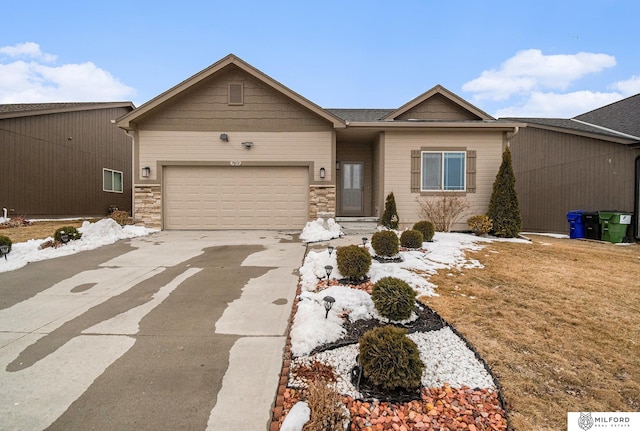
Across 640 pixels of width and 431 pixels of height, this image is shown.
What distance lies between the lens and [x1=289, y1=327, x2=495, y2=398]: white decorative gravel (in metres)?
2.30

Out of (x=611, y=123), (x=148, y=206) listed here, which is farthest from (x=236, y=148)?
(x=611, y=123)

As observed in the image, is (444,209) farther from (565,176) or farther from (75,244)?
(75,244)

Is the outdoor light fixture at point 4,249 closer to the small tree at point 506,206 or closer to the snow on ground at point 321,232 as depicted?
the snow on ground at point 321,232

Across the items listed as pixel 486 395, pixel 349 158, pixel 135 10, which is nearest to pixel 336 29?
pixel 349 158

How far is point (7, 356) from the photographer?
8.85ft

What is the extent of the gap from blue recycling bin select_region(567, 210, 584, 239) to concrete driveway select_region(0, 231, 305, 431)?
1020 cm

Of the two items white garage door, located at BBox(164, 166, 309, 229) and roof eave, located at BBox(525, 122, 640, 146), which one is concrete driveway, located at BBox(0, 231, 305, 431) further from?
roof eave, located at BBox(525, 122, 640, 146)

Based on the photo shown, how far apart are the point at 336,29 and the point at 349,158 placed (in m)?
5.68

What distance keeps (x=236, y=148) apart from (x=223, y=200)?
1737 millimetres

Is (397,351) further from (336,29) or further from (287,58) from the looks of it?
(287,58)

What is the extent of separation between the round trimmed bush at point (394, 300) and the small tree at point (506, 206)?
6923 mm

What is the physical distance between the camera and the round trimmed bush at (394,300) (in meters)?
3.21

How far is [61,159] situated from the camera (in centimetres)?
1344

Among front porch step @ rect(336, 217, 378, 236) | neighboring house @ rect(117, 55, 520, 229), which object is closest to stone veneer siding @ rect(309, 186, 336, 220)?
neighboring house @ rect(117, 55, 520, 229)
